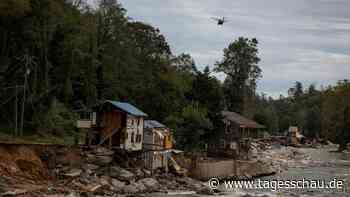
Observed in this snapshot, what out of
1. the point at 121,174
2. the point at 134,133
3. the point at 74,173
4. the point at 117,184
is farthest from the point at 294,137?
the point at 74,173

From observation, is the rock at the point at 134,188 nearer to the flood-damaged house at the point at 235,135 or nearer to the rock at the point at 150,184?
the rock at the point at 150,184

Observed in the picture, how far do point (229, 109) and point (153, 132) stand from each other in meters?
52.5

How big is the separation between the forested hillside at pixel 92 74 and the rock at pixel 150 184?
10164 mm

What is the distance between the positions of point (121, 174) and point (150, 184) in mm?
2262

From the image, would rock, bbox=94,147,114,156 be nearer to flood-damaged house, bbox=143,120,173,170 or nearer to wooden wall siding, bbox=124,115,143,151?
wooden wall siding, bbox=124,115,143,151

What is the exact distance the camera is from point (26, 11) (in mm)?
41656

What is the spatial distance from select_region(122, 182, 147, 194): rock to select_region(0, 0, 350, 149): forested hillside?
427 inches

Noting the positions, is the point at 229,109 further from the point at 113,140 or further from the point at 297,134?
the point at 113,140

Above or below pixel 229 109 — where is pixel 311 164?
below

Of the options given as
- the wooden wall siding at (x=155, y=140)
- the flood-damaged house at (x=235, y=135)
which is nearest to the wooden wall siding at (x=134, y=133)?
the wooden wall siding at (x=155, y=140)

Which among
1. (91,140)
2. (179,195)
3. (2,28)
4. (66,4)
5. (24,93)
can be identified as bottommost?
(179,195)

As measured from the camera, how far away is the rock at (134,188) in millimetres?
38531

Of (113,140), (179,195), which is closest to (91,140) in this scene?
(113,140)

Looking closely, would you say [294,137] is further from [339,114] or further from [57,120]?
[57,120]
